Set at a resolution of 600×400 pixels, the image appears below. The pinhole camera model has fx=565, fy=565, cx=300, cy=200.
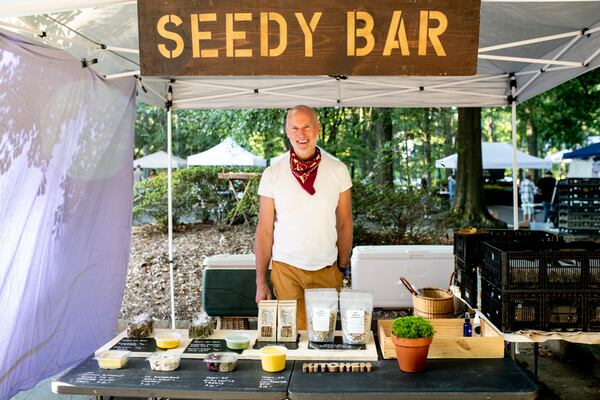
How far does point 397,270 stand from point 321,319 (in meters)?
2.99

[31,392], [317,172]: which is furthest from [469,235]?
[31,392]

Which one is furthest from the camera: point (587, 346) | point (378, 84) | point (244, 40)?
point (378, 84)

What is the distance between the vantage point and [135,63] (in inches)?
174

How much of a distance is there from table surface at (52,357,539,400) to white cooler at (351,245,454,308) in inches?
118

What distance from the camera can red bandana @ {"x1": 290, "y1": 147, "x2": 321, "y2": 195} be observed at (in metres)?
3.17

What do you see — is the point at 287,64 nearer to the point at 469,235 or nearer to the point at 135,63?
the point at 469,235

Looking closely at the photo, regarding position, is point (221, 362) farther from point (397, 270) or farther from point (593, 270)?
point (397, 270)

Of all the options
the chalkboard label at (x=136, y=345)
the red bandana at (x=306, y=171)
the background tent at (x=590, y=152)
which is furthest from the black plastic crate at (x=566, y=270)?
Answer: the background tent at (x=590, y=152)

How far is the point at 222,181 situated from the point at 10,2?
933 centimetres

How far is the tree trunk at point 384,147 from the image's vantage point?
37.8 ft

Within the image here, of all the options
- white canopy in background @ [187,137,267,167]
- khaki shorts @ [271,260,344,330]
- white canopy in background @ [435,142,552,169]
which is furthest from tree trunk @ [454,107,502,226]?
khaki shorts @ [271,260,344,330]

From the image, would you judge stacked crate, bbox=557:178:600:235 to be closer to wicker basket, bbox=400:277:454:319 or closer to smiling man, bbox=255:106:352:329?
wicker basket, bbox=400:277:454:319

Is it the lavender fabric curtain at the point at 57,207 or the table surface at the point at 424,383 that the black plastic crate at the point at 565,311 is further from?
the lavender fabric curtain at the point at 57,207

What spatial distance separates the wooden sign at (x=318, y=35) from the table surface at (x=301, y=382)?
4.04ft
